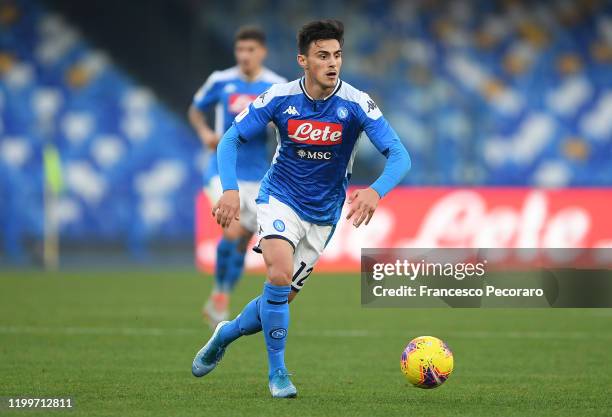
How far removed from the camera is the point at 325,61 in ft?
21.4

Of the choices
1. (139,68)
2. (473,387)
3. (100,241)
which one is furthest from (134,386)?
(139,68)

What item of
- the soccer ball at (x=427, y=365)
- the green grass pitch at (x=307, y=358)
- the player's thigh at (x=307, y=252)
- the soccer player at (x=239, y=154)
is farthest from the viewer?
the soccer player at (x=239, y=154)

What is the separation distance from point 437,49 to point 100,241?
25.5 feet

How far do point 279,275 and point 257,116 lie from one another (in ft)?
3.13

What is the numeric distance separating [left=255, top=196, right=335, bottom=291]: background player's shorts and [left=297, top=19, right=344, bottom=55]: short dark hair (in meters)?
0.94

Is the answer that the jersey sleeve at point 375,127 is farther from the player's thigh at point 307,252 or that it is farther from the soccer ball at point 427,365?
the soccer ball at point 427,365

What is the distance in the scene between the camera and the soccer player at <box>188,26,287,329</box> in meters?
10.5

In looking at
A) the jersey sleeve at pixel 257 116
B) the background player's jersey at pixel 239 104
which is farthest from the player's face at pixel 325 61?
the background player's jersey at pixel 239 104

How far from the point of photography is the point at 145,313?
11.5m

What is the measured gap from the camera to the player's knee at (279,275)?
20.9 feet

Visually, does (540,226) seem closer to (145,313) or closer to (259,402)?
(145,313)

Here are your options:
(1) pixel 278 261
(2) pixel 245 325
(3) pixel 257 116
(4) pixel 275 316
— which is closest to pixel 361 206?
(1) pixel 278 261

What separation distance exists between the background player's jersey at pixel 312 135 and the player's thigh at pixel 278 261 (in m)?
0.31

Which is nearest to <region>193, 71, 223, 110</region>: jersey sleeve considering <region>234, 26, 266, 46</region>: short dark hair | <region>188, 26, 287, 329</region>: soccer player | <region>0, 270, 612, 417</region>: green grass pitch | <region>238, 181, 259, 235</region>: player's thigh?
<region>188, 26, 287, 329</region>: soccer player
